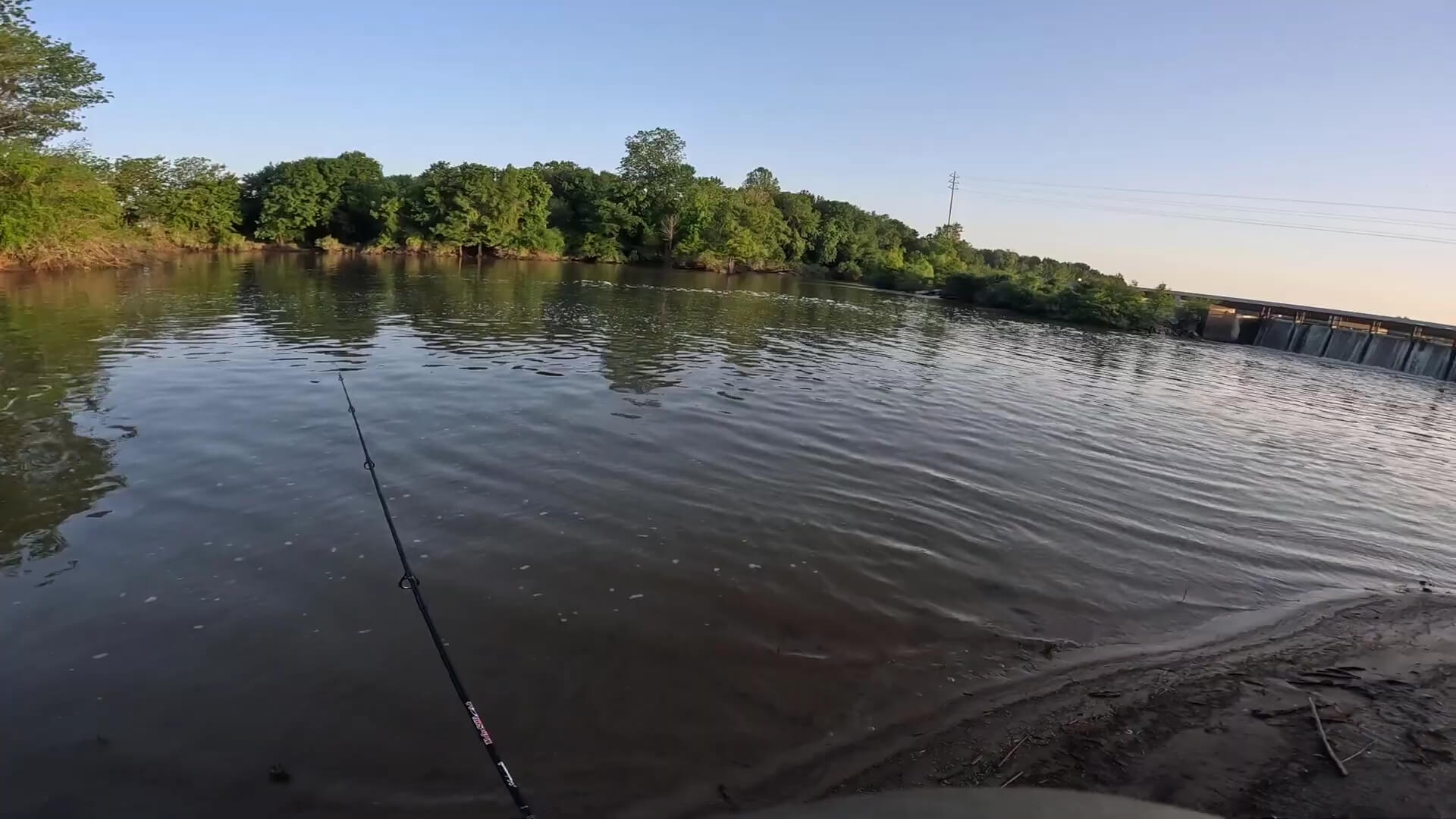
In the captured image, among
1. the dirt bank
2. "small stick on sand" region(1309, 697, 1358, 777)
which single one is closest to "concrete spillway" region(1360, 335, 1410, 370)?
the dirt bank

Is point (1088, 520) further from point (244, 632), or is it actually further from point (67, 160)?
point (67, 160)

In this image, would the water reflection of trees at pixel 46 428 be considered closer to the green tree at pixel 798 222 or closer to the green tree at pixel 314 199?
the green tree at pixel 314 199

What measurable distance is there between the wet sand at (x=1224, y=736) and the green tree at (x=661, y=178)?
3605 inches

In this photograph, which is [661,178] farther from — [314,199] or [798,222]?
[314,199]

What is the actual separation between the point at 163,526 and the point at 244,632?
10.2ft

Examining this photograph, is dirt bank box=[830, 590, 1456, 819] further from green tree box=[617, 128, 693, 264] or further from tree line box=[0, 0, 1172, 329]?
green tree box=[617, 128, 693, 264]

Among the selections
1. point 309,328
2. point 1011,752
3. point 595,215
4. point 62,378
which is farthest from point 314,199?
point 1011,752

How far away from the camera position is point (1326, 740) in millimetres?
5566

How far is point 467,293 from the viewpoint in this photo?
40094mm

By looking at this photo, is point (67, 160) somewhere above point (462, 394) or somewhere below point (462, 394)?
above

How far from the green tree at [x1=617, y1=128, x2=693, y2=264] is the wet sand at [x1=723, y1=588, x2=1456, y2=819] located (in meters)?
91.6

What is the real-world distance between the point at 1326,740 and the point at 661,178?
102 meters

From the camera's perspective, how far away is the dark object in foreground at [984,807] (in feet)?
15.3

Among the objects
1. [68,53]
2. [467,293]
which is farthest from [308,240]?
[467,293]
